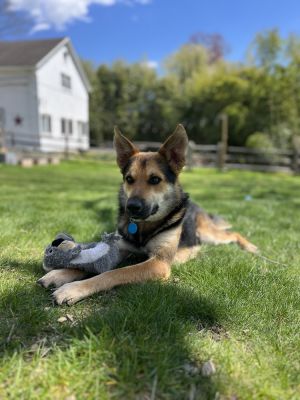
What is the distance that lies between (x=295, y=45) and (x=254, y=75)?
3.68m

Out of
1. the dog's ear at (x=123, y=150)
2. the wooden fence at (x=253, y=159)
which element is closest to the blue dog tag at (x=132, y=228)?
the dog's ear at (x=123, y=150)

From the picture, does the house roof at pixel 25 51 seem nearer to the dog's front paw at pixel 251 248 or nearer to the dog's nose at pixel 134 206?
the dog's front paw at pixel 251 248

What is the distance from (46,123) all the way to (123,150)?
Result: 2361 cm

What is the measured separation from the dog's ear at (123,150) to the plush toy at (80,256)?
97 cm

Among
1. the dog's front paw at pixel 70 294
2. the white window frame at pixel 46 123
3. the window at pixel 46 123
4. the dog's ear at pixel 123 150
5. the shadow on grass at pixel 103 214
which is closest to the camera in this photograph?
the dog's front paw at pixel 70 294

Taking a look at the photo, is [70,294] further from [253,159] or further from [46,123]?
[46,123]

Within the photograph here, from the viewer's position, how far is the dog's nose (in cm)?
308

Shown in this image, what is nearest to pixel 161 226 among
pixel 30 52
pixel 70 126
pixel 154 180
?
pixel 154 180

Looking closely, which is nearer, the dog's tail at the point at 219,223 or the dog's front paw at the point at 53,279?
the dog's front paw at the point at 53,279

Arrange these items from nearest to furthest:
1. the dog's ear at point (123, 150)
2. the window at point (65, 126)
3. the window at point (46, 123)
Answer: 1. the dog's ear at point (123, 150)
2. the window at point (46, 123)
3. the window at point (65, 126)

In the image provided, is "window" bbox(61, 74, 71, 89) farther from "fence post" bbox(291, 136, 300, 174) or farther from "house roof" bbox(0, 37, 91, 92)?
"fence post" bbox(291, 136, 300, 174)

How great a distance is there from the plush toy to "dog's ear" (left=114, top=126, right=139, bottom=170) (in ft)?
3.19

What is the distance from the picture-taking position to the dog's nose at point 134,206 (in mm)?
3082

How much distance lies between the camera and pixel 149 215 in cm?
328
